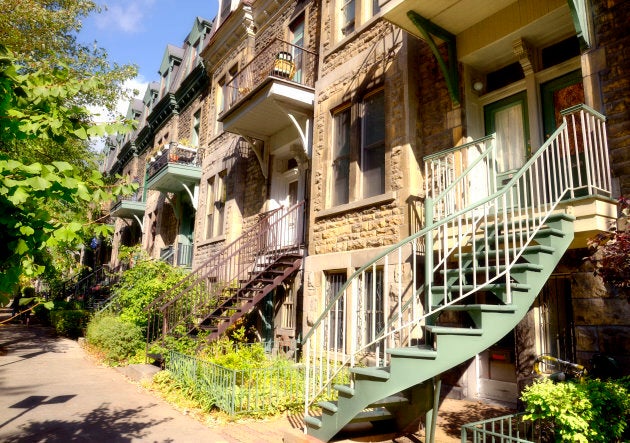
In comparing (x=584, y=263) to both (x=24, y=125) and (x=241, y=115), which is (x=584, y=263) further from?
(x=241, y=115)

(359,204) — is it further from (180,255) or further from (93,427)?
(180,255)

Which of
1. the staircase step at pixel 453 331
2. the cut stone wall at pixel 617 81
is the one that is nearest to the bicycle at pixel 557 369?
the staircase step at pixel 453 331

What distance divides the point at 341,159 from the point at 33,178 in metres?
6.97

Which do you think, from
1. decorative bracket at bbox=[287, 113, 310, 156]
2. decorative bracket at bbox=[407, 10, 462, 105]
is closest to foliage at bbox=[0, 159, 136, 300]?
decorative bracket at bbox=[407, 10, 462, 105]

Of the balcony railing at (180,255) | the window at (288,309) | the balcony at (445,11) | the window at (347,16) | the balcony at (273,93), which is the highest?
the window at (347,16)

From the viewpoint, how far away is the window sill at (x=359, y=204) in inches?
311

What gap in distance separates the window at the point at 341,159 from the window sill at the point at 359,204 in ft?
0.99

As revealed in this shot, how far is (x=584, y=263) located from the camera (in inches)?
222

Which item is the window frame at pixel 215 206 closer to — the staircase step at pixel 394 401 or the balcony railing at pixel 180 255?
the balcony railing at pixel 180 255

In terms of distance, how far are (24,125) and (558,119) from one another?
667 centimetres

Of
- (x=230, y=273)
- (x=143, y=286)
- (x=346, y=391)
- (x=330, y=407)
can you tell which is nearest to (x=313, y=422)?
(x=330, y=407)

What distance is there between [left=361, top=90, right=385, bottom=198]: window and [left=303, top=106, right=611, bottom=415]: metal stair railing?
157 centimetres

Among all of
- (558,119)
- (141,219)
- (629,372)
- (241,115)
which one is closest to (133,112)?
(141,219)

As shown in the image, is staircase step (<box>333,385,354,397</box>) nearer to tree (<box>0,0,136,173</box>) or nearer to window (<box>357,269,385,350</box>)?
window (<box>357,269,385,350</box>)
